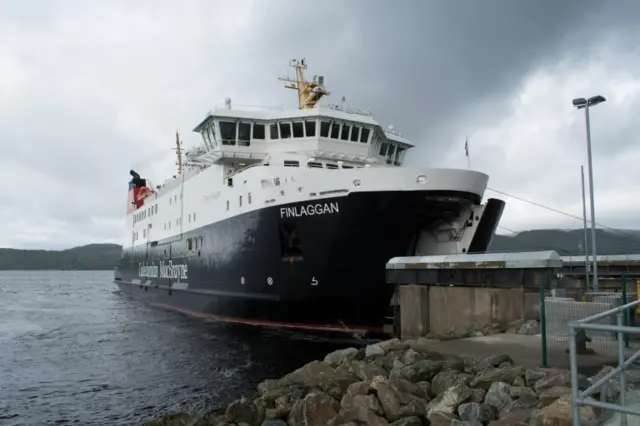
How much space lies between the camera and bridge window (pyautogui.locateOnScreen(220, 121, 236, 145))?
18.5 metres

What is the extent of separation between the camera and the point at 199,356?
45.2 ft

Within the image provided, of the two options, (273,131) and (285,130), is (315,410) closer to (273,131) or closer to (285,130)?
(285,130)

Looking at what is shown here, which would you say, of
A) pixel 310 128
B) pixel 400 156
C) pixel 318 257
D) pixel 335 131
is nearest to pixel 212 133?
pixel 310 128

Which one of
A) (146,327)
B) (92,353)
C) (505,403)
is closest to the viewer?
(505,403)

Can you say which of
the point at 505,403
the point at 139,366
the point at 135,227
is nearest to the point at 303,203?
the point at 139,366

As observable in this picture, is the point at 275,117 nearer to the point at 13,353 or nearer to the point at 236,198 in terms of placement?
the point at 236,198

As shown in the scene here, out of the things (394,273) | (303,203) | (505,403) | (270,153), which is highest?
(270,153)

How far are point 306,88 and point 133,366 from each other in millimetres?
13169

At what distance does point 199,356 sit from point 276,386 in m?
6.27

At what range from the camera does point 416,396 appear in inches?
247

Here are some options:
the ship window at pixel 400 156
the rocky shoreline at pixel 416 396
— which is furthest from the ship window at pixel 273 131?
the rocky shoreline at pixel 416 396

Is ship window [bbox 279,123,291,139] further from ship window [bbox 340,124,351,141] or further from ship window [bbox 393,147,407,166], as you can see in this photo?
ship window [bbox 393,147,407,166]

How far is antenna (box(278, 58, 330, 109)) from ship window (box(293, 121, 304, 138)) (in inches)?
130

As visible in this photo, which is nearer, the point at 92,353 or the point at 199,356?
the point at 199,356
